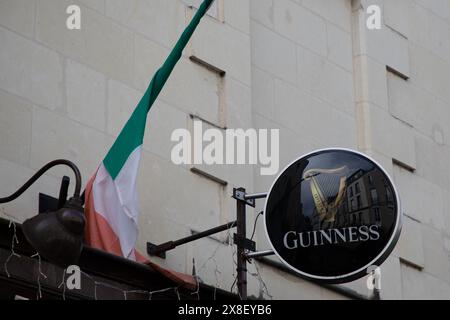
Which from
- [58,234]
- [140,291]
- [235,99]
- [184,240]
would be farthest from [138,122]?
[235,99]

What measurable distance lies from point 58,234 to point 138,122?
222cm

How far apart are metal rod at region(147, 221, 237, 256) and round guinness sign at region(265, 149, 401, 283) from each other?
1.87ft

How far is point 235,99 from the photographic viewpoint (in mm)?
16938

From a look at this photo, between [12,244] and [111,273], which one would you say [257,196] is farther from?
[12,244]

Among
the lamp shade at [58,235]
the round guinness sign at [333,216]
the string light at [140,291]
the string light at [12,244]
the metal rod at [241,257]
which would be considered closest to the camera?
the lamp shade at [58,235]

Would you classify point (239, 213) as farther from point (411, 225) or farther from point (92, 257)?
point (411, 225)

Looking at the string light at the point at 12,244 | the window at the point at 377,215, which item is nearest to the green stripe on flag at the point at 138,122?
the string light at the point at 12,244

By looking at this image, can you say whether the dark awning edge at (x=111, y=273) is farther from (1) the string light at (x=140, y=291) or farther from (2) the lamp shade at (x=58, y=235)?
(2) the lamp shade at (x=58, y=235)

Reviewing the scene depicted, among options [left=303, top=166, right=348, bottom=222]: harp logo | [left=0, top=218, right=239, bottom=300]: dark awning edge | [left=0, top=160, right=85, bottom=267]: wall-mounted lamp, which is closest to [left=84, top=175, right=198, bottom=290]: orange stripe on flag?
[left=0, top=218, right=239, bottom=300]: dark awning edge

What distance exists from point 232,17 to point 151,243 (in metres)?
3.34

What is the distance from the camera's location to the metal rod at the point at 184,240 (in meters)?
14.7

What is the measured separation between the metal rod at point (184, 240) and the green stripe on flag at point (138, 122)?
3.66 ft
